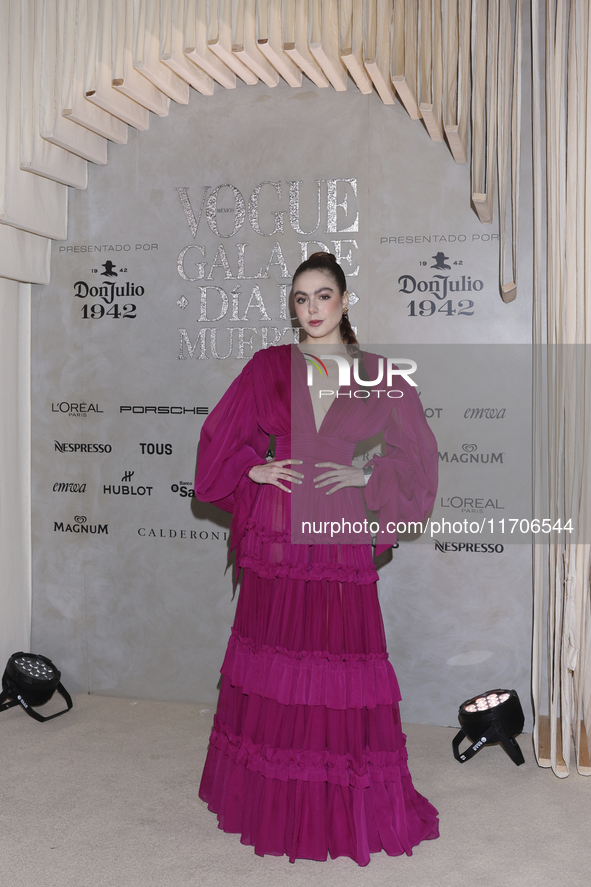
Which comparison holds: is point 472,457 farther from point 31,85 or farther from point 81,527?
point 31,85

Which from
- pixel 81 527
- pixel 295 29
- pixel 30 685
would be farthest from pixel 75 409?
pixel 295 29

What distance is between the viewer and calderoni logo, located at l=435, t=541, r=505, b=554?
11.5 feet

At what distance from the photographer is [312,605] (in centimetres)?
254

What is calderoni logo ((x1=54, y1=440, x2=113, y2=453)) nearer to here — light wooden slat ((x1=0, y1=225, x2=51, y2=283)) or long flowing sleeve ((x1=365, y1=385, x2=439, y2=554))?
light wooden slat ((x1=0, y1=225, x2=51, y2=283))

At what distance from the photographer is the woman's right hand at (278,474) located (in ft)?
8.62

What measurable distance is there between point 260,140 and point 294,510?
1.96 m

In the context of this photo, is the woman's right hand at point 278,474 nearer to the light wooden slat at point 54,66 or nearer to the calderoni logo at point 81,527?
the calderoni logo at point 81,527

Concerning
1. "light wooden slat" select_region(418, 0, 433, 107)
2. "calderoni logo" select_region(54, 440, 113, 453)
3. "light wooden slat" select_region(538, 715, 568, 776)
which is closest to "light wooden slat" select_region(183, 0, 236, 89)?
"light wooden slat" select_region(418, 0, 433, 107)

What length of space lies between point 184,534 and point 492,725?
1651 millimetres

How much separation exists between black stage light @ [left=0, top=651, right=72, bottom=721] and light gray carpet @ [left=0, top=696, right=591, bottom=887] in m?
0.10

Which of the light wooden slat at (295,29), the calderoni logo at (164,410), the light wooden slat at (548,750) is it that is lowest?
the light wooden slat at (548,750)

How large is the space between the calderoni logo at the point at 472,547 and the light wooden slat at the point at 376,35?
203 centimetres

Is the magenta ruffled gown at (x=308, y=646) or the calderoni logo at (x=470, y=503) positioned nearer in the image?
the magenta ruffled gown at (x=308, y=646)

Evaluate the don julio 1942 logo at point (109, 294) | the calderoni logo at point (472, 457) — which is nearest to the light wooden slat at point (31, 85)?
the don julio 1942 logo at point (109, 294)
